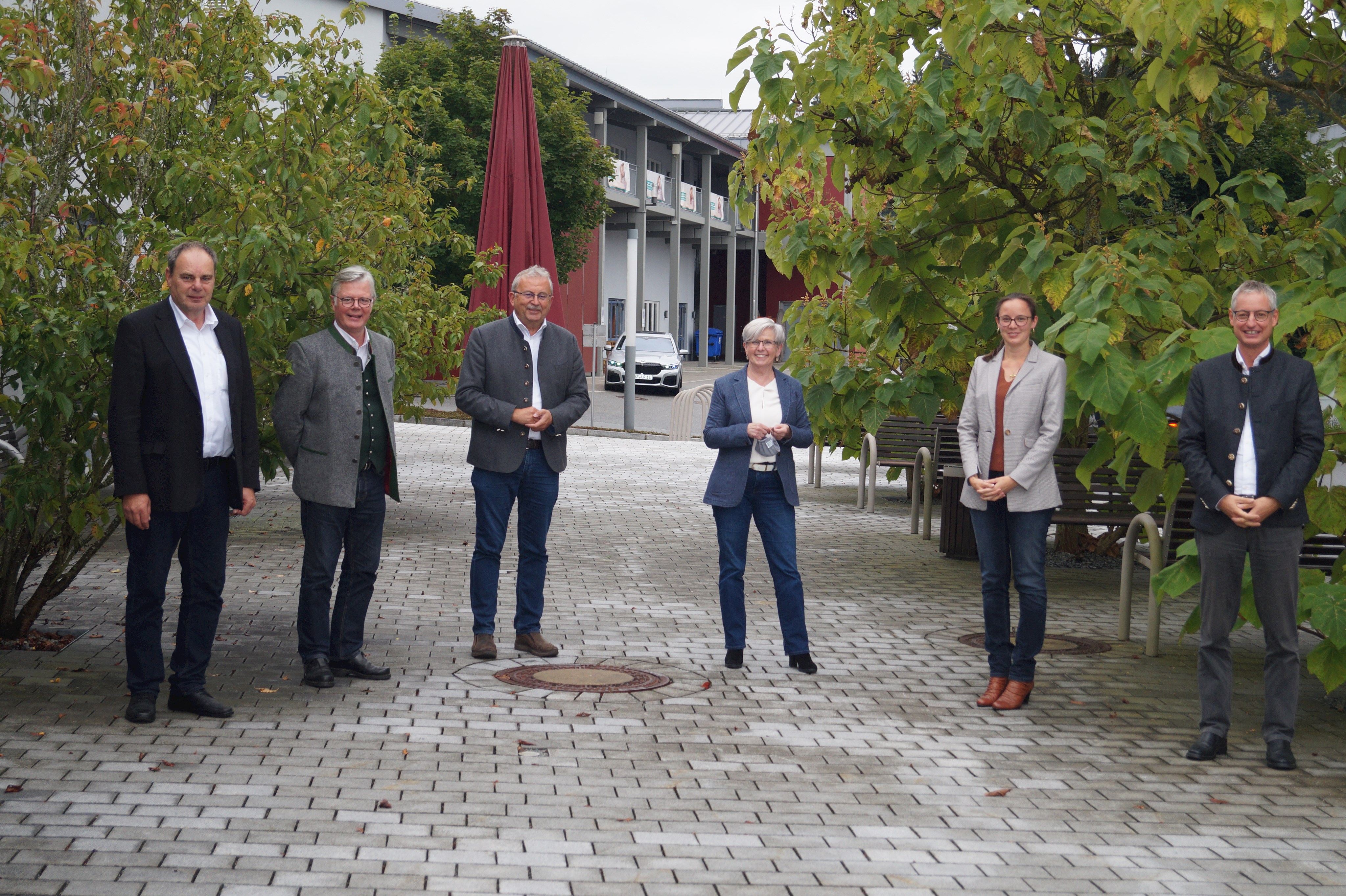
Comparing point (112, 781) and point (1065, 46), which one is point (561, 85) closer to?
point (1065, 46)

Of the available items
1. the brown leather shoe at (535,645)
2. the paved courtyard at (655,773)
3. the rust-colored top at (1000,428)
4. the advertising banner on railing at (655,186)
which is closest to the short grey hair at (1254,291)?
the rust-colored top at (1000,428)

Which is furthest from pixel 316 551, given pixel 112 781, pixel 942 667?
pixel 942 667

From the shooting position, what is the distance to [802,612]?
7.39 meters

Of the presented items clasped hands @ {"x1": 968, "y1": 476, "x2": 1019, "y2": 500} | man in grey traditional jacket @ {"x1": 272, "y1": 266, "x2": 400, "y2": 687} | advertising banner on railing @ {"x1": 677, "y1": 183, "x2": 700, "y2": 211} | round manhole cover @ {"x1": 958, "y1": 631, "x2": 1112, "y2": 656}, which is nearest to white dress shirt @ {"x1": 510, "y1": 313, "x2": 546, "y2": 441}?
man in grey traditional jacket @ {"x1": 272, "y1": 266, "x2": 400, "y2": 687}

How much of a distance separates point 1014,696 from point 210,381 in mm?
3877

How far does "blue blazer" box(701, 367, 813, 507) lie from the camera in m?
7.34

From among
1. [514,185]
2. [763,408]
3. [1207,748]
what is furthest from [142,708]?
[514,185]

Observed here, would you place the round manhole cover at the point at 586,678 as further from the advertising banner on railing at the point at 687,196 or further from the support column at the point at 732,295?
the support column at the point at 732,295

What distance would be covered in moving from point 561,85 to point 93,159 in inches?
1137

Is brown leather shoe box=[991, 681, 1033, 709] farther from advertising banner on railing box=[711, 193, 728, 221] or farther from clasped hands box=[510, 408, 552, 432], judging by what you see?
advertising banner on railing box=[711, 193, 728, 221]

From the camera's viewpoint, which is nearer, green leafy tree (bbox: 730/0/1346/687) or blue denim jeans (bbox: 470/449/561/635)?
green leafy tree (bbox: 730/0/1346/687)

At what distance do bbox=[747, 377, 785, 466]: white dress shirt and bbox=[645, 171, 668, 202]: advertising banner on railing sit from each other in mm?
45971

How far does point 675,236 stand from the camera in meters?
56.7

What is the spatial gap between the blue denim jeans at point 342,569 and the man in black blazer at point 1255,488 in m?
3.66
